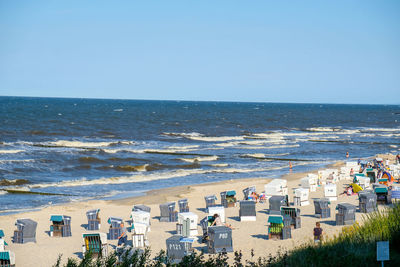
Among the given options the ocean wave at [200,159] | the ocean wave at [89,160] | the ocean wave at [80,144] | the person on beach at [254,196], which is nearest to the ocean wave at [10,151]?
the ocean wave at [80,144]

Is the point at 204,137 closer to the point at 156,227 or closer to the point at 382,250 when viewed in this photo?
the point at 156,227

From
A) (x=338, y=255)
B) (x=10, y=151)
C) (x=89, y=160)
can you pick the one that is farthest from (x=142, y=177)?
(x=338, y=255)

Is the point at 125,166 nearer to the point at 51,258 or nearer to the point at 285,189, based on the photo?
the point at 285,189

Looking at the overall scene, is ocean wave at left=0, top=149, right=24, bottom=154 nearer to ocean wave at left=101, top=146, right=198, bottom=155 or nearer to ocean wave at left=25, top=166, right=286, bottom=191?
ocean wave at left=101, top=146, right=198, bottom=155

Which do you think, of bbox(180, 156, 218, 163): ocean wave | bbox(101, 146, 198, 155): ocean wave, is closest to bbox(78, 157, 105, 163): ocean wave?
bbox(101, 146, 198, 155): ocean wave

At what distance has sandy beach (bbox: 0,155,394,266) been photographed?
53.5 feet

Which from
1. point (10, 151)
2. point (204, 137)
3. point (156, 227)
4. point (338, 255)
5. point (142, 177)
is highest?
point (338, 255)

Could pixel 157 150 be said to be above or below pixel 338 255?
below

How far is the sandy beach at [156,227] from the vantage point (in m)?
16.3

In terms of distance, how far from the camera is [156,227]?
19.8m

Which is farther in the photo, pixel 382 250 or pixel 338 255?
pixel 338 255

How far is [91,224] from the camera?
19.6m

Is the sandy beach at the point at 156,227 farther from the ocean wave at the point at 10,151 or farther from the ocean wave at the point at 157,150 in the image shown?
the ocean wave at the point at 10,151

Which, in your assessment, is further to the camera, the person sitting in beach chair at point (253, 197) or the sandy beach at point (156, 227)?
the person sitting in beach chair at point (253, 197)
